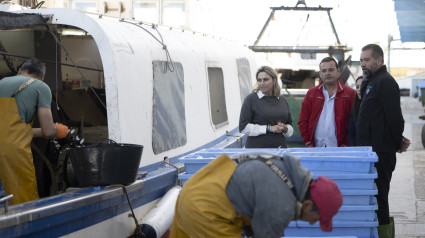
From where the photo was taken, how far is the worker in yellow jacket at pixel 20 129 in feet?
17.7

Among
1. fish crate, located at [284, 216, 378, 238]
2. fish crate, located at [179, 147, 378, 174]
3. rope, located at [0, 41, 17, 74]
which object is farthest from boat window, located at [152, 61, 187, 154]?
fish crate, located at [284, 216, 378, 238]

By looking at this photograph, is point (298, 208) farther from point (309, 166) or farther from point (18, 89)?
point (18, 89)

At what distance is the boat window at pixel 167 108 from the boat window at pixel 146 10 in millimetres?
3008

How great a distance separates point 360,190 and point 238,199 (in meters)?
1.75

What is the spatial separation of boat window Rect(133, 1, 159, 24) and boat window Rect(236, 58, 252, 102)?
1.60 m

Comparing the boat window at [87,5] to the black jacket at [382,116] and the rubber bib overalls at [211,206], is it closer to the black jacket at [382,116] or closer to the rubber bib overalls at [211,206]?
the black jacket at [382,116]

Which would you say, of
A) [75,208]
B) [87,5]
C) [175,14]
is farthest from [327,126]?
[87,5]

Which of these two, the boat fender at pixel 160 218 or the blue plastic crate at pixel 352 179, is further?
the boat fender at pixel 160 218

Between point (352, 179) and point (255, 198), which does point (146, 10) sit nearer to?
point (352, 179)

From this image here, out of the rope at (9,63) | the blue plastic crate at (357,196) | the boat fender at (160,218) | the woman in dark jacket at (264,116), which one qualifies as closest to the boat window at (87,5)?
the rope at (9,63)

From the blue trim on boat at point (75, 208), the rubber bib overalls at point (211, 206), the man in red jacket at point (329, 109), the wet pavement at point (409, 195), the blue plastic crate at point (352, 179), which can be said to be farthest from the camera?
the wet pavement at point (409, 195)

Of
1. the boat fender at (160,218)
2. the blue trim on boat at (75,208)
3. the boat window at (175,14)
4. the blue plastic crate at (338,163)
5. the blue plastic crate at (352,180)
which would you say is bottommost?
the boat fender at (160,218)

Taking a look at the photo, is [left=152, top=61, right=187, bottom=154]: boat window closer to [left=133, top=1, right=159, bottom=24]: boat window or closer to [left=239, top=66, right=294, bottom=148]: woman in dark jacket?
[left=239, top=66, right=294, bottom=148]: woman in dark jacket

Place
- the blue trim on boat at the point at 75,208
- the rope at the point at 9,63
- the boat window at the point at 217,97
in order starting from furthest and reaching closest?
the boat window at the point at 217,97
the rope at the point at 9,63
the blue trim on boat at the point at 75,208
